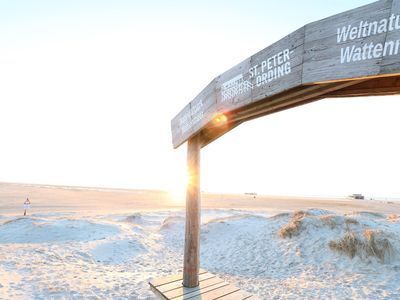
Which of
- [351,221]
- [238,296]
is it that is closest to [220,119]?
[238,296]

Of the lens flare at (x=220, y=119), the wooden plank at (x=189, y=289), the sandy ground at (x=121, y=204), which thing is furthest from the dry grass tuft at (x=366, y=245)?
the sandy ground at (x=121, y=204)

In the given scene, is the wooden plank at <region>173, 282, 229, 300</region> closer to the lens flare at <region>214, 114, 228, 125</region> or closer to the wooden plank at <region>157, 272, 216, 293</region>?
the wooden plank at <region>157, 272, 216, 293</region>

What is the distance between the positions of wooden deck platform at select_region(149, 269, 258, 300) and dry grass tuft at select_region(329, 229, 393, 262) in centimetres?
504

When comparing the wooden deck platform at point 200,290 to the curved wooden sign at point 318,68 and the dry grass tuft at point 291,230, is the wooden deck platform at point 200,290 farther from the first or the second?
the dry grass tuft at point 291,230

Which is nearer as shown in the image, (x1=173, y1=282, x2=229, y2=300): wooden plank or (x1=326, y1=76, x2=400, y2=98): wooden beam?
(x1=326, y1=76, x2=400, y2=98): wooden beam

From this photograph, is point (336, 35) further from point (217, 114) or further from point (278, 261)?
point (278, 261)

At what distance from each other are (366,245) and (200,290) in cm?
592

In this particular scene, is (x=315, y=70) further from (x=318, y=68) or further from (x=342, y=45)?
(x=342, y=45)

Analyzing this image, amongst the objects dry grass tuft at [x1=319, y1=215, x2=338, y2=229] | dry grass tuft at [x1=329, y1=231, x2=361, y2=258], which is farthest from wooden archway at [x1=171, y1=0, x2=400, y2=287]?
dry grass tuft at [x1=319, y1=215, x2=338, y2=229]

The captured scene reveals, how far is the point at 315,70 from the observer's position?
2715mm

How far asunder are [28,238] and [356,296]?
11.9 meters

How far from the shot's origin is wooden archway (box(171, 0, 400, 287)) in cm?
228

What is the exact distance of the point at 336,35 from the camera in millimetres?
2568

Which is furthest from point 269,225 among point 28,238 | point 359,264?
point 28,238
